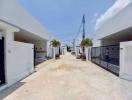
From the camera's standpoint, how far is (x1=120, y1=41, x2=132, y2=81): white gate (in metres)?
8.12

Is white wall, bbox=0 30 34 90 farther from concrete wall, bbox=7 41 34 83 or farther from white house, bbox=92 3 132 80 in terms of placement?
white house, bbox=92 3 132 80

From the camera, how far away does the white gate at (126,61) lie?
8117 millimetres

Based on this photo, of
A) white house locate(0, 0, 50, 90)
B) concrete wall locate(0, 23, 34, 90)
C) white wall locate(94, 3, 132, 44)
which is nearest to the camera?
white house locate(0, 0, 50, 90)

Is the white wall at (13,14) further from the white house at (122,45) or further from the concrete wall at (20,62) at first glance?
the white house at (122,45)

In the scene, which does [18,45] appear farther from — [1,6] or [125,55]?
[125,55]

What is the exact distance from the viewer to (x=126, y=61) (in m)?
8.34

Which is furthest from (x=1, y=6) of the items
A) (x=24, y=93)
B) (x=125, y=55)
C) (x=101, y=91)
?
(x=125, y=55)

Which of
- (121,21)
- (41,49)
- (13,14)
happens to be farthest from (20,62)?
(41,49)

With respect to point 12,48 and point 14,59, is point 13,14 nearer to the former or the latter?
point 12,48

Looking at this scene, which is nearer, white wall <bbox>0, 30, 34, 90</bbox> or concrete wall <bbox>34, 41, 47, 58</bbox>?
white wall <bbox>0, 30, 34, 90</bbox>

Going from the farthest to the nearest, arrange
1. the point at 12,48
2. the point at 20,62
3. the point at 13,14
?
the point at 13,14, the point at 20,62, the point at 12,48

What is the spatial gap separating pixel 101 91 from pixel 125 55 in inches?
131

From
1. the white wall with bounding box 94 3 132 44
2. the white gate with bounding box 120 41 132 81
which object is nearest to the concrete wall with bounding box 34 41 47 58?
the white wall with bounding box 94 3 132 44

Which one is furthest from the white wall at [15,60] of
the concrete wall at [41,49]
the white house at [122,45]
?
the concrete wall at [41,49]
